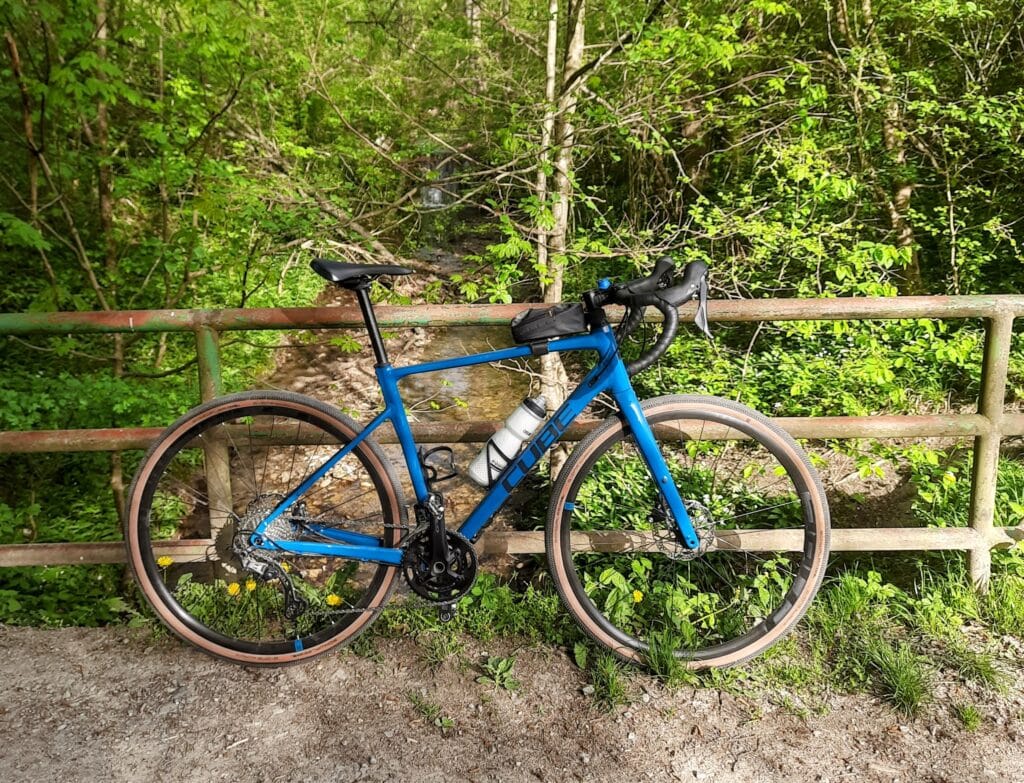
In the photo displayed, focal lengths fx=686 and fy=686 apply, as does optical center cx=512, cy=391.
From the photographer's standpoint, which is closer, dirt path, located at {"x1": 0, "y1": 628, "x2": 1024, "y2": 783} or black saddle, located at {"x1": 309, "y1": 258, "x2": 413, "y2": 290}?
dirt path, located at {"x1": 0, "y1": 628, "x2": 1024, "y2": 783}

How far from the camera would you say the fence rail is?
2.44 meters

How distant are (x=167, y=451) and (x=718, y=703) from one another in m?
2.02

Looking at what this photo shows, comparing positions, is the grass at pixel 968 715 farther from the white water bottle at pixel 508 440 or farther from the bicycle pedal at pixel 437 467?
the bicycle pedal at pixel 437 467

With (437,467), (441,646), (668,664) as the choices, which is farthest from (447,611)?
(668,664)

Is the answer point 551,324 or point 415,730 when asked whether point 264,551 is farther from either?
point 551,324

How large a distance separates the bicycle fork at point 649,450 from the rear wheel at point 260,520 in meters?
0.81

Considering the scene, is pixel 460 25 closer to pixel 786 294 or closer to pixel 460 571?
pixel 786 294

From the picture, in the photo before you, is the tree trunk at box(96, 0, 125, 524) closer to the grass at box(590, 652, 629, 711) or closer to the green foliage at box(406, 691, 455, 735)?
the green foliage at box(406, 691, 455, 735)

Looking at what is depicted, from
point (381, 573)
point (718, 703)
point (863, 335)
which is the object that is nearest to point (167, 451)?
point (381, 573)

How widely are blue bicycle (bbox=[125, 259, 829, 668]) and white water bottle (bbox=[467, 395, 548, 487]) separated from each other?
0.01 meters

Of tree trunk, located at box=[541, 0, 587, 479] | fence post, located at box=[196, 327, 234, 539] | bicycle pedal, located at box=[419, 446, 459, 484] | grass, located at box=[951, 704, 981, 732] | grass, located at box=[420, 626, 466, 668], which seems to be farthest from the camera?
tree trunk, located at box=[541, 0, 587, 479]

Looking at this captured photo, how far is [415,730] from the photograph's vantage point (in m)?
2.14

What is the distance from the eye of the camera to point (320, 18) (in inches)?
199

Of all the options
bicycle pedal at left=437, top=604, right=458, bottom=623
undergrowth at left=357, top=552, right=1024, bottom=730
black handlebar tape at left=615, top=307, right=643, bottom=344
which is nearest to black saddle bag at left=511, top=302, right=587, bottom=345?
black handlebar tape at left=615, top=307, right=643, bottom=344
